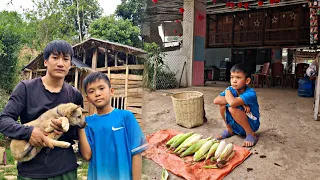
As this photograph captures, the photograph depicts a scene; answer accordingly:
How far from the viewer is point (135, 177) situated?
1692mm

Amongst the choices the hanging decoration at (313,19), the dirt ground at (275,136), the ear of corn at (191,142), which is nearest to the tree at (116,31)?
the dirt ground at (275,136)

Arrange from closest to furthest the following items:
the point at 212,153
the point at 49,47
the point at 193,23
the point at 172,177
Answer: the point at 49,47
the point at 172,177
the point at 212,153
the point at 193,23

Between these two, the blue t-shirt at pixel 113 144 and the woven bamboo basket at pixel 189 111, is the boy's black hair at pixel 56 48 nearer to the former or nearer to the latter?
the blue t-shirt at pixel 113 144

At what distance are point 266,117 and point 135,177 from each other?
12.6 ft

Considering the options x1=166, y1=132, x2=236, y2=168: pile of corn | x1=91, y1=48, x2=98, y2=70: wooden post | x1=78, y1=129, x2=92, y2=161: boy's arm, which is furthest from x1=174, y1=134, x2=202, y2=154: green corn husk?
x1=91, y1=48, x2=98, y2=70: wooden post

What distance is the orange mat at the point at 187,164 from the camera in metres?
3.14

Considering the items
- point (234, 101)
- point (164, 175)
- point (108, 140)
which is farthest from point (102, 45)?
point (108, 140)

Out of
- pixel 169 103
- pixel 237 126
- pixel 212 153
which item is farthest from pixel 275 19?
pixel 212 153

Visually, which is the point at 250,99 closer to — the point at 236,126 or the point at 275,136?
the point at 236,126

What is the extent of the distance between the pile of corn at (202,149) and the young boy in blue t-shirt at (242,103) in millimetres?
379

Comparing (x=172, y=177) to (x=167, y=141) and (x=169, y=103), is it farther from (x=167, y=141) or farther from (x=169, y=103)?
(x=169, y=103)

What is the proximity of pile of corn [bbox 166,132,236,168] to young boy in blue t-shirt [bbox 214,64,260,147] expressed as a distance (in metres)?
0.38

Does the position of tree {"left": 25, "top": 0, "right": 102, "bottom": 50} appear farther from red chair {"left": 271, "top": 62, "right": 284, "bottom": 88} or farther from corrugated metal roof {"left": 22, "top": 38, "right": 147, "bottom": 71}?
red chair {"left": 271, "top": 62, "right": 284, "bottom": 88}

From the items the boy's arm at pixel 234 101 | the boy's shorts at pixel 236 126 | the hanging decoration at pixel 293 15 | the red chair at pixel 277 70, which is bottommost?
the boy's shorts at pixel 236 126
